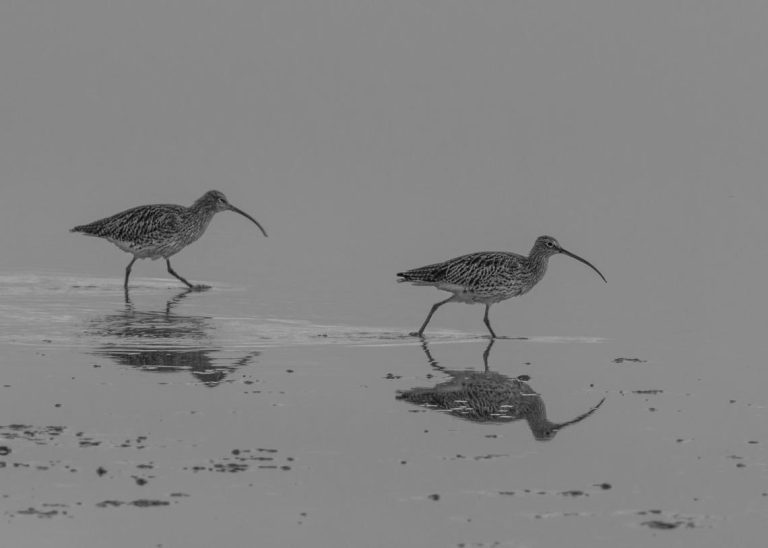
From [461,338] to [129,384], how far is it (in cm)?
584

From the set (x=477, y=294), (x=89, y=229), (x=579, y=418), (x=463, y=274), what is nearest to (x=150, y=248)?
(x=89, y=229)

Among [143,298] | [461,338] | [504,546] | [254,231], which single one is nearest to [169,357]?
[461,338]

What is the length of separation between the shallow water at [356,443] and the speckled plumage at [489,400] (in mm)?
50

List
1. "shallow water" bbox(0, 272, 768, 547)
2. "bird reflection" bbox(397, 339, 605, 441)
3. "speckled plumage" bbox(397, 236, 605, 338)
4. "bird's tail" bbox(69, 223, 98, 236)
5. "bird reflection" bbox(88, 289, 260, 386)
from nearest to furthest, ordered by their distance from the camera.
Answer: "shallow water" bbox(0, 272, 768, 547) → "bird reflection" bbox(397, 339, 605, 441) → "bird reflection" bbox(88, 289, 260, 386) → "speckled plumage" bbox(397, 236, 605, 338) → "bird's tail" bbox(69, 223, 98, 236)

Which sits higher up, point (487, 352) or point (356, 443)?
point (487, 352)

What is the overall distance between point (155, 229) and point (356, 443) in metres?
13.4

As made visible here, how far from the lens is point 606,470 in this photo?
1373 cm

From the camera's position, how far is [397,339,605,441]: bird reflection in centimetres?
1567

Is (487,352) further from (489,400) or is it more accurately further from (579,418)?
(579,418)

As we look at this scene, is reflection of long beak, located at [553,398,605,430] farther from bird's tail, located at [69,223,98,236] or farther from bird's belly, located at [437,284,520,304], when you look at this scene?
bird's tail, located at [69,223,98,236]

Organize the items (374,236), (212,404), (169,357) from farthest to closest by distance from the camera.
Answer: (374,236)
(169,357)
(212,404)

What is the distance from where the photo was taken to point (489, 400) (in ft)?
54.8

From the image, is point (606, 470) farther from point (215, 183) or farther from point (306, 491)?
point (215, 183)

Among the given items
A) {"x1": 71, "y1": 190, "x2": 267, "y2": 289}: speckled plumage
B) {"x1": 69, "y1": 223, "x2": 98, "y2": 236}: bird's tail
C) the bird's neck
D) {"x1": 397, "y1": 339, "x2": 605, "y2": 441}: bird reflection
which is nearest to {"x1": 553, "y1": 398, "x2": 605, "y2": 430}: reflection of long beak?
{"x1": 397, "y1": 339, "x2": 605, "y2": 441}: bird reflection
